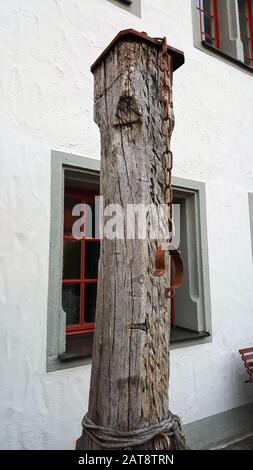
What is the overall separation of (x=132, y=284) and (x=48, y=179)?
146cm

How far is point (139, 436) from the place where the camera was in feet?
2.90

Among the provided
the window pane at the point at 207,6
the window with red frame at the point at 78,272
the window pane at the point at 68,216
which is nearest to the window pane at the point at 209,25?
the window pane at the point at 207,6

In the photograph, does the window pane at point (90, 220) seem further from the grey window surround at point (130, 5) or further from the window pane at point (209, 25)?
the window pane at point (209, 25)

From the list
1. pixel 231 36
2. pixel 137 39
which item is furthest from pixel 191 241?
pixel 231 36

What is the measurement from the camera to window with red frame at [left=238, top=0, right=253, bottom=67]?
13.7 feet

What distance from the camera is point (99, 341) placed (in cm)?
102

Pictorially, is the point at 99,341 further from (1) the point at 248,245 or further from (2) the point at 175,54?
(1) the point at 248,245

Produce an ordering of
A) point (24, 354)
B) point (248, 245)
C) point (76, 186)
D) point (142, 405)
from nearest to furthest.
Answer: point (142, 405) → point (24, 354) → point (76, 186) → point (248, 245)

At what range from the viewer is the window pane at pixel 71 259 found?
8.50 ft

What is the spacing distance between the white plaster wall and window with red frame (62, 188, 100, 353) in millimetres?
444

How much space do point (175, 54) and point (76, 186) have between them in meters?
1.61

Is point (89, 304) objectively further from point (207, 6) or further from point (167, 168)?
point (207, 6)

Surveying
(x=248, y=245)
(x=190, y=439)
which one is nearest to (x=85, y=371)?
(x=190, y=439)

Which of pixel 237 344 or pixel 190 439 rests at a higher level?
pixel 237 344
